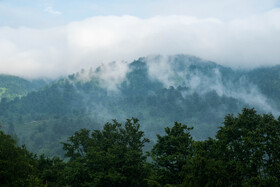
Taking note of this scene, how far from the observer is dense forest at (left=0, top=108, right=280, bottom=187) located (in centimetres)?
3572

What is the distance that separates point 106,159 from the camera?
172ft

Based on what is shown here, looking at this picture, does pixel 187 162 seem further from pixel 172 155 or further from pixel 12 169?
pixel 12 169

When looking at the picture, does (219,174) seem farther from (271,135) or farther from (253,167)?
(271,135)

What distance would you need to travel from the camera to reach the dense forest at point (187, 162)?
35719 millimetres

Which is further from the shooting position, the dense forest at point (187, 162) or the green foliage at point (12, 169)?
the green foliage at point (12, 169)

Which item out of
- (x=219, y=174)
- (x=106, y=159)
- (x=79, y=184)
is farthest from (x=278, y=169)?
(x=79, y=184)

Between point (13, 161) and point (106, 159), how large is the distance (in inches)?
634

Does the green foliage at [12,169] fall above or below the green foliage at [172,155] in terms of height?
below

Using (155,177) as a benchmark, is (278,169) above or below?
above

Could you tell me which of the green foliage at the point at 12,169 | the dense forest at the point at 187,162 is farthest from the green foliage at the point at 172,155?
the green foliage at the point at 12,169

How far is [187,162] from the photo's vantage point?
41438 mm

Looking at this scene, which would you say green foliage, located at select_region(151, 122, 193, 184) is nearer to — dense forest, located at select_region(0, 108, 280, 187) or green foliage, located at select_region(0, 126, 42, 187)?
dense forest, located at select_region(0, 108, 280, 187)

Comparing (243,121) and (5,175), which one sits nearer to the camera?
(5,175)

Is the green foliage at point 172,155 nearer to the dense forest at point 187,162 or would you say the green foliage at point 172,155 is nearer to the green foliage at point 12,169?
the dense forest at point 187,162
